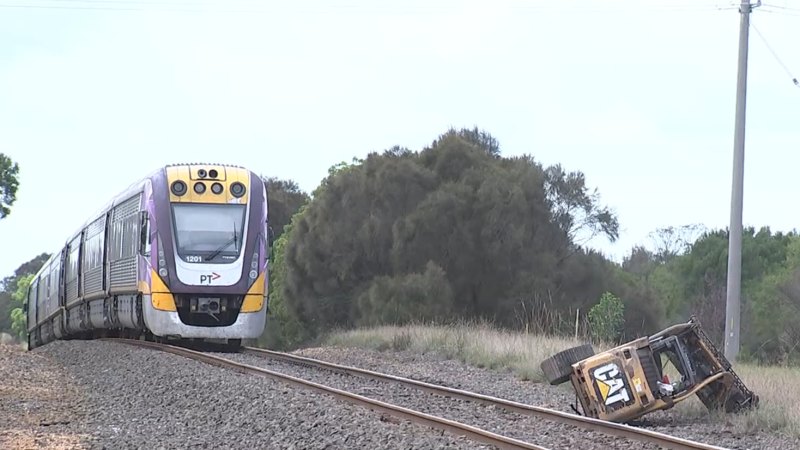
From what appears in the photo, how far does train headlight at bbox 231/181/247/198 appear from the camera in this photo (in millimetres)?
20484

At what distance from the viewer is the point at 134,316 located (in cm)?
2108

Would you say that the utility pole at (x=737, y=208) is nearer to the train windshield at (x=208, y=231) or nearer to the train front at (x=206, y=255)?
the train front at (x=206, y=255)

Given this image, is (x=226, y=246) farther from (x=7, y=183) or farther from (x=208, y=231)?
(x=7, y=183)

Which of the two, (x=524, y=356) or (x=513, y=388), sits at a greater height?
(x=524, y=356)

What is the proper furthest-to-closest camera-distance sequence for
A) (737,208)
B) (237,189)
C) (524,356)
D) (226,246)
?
(237,189), (226,246), (737,208), (524,356)

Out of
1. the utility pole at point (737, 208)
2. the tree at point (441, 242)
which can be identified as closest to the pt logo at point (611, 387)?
the utility pole at point (737, 208)

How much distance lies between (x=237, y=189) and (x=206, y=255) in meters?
1.35

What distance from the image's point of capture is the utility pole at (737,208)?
62.5 ft

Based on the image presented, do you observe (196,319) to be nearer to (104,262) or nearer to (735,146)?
(104,262)

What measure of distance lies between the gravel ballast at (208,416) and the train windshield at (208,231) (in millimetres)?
2846

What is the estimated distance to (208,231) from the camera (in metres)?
20.2

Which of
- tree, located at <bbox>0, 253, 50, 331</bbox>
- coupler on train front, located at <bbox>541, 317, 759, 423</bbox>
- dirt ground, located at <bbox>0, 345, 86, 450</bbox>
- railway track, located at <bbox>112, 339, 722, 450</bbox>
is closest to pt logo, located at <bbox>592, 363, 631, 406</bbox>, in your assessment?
coupler on train front, located at <bbox>541, 317, 759, 423</bbox>

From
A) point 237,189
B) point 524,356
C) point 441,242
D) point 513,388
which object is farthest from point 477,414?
point 441,242

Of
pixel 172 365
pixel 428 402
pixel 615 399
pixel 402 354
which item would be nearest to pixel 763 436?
pixel 615 399
